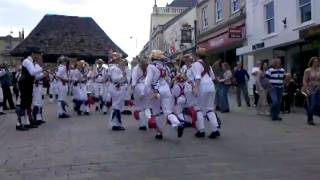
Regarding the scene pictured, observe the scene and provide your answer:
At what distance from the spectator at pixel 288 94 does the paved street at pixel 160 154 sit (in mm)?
3775

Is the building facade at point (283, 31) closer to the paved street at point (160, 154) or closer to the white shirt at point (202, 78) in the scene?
the white shirt at point (202, 78)

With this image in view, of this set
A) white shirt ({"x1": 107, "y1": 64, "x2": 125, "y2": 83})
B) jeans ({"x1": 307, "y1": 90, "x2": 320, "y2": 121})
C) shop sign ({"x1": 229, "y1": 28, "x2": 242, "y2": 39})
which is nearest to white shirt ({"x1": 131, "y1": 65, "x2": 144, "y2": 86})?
white shirt ({"x1": 107, "y1": 64, "x2": 125, "y2": 83})

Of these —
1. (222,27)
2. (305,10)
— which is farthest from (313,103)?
(222,27)

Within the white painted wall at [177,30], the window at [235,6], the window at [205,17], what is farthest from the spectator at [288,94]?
the white painted wall at [177,30]

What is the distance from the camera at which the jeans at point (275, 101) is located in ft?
47.9

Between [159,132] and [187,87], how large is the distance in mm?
1929

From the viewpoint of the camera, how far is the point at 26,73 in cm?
1326

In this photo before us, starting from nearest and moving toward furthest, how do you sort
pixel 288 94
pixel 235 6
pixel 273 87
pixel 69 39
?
1. pixel 273 87
2. pixel 288 94
3. pixel 235 6
4. pixel 69 39

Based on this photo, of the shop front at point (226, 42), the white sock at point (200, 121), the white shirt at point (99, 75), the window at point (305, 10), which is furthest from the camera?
the shop front at point (226, 42)

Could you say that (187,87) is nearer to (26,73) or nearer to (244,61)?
(26,73)

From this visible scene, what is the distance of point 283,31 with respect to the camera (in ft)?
76.8

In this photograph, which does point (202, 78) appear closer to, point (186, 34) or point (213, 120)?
point (213, 120)

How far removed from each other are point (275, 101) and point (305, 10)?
8496 millimetres

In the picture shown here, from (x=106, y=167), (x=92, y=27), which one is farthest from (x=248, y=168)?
(x=92, y=27)
